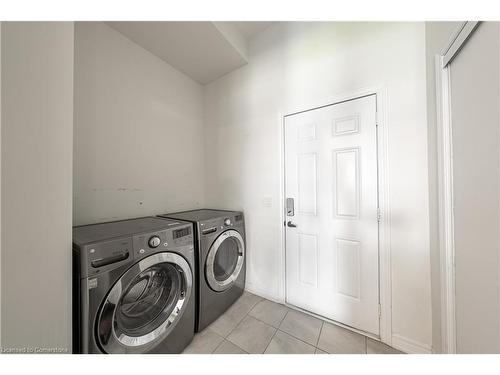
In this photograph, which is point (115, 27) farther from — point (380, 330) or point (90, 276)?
point (380, 330)

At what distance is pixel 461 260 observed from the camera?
83 centimetres

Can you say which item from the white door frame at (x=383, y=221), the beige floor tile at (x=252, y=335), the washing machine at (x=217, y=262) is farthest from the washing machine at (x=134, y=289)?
the white door frame at (x=383, y=221)

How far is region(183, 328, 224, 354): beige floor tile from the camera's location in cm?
122

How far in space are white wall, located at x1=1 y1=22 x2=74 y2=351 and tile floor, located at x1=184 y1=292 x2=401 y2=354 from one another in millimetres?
927

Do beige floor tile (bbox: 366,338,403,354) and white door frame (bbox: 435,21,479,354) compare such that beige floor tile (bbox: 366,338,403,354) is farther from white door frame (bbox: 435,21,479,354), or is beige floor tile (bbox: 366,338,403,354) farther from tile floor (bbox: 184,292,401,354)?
white door frame (bbox: 435,21,479,354)

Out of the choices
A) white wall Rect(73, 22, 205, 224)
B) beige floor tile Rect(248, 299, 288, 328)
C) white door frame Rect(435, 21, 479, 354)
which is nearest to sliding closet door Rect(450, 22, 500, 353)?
white door frame Rect(435, 21, 479, 354)

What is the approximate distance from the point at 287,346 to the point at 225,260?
83 centimetres

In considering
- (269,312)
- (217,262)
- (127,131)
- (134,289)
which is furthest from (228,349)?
(127,131)

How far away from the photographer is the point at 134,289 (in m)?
1.09

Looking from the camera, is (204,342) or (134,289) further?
(204,342)

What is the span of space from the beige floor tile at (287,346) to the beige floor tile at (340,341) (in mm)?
106

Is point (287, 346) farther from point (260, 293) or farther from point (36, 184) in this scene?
point (36, 184)

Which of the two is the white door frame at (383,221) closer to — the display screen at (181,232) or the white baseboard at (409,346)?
the white baseboard at (409,346)
